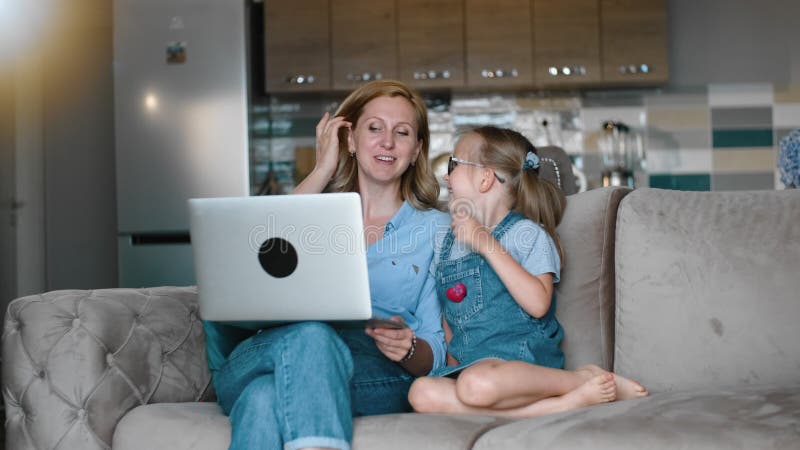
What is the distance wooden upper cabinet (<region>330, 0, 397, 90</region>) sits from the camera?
465cm

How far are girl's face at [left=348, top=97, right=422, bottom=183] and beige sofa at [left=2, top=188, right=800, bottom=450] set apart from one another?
442 mm

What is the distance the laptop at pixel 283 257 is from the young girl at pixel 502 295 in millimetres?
321

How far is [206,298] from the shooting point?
4.91 ft

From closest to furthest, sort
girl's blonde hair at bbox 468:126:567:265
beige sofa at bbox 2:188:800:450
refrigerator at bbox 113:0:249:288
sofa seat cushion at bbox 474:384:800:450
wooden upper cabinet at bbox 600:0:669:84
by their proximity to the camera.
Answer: sofa seat cushion at bbox 474:384:800:450, beige sofa at bbox 2:188:800:450, girl's blonde hair at bbox 468:126:567:265, refrigerator at bbox 113:0:249:288, wooden upper cabinet at bbox 600:0:669:84

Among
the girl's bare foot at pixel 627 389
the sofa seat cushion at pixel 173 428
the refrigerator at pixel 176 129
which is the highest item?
the refrigerator at pixel 176 129

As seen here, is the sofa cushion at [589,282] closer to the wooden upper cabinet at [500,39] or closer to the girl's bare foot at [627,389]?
the girl's bare foot at [627,389]

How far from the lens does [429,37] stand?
4.65m

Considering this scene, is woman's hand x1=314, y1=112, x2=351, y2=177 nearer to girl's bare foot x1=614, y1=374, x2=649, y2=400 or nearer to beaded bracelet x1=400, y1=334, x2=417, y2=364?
beaded bracelet x1=400, y1=334, x2=417, y2=364

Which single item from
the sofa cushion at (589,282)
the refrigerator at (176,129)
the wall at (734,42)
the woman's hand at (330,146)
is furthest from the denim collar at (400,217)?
the wall at (734,42)

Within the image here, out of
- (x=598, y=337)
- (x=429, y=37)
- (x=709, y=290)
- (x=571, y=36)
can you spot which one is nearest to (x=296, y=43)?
(x=429, y=37)

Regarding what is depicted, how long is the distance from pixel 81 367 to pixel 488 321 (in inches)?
33.1

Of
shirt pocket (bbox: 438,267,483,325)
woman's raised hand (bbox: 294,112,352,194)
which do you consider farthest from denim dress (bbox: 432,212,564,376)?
woman's raised hand (bbox: 294,112,352,194)

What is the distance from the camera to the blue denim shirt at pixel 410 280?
1.87m

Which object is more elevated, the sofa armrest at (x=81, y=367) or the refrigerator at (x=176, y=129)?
the refrigerator at (x=176, y=129)
